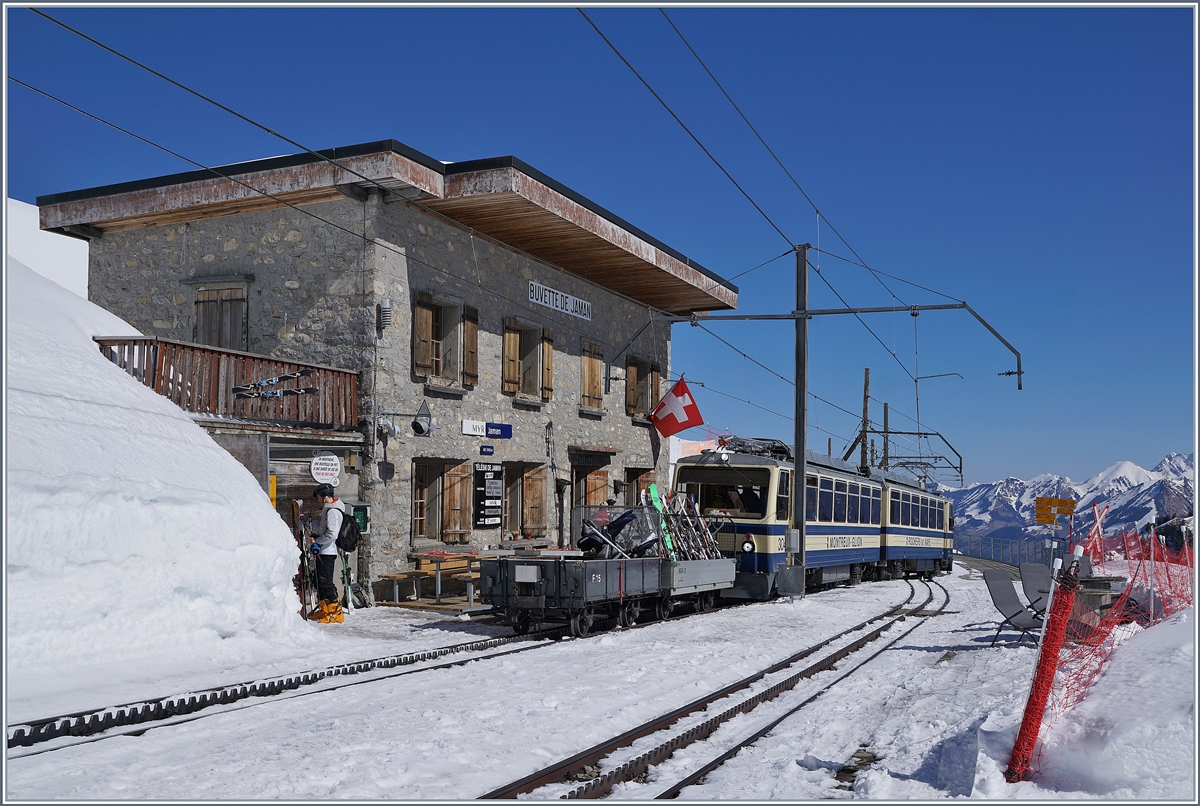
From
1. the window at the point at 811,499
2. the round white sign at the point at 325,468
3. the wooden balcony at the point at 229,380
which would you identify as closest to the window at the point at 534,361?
the wooden balcony at the point at 229,380

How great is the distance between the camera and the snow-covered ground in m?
5.65

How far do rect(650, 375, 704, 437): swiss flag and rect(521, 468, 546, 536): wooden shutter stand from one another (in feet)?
20.0

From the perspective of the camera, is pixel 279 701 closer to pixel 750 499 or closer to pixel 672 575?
pixel 672 575

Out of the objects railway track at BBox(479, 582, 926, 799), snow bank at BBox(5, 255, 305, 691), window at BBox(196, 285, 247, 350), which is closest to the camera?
railway track at BBox(479, 582, 926, 799)

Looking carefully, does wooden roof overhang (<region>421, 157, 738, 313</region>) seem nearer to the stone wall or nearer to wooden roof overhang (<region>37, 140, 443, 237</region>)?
the stone wall

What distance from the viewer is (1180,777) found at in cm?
480

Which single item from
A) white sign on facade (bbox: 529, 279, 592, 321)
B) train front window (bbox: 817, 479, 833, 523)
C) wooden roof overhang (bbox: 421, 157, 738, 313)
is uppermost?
wooden roof overhang (bbox: 421, 157, 738, 313)

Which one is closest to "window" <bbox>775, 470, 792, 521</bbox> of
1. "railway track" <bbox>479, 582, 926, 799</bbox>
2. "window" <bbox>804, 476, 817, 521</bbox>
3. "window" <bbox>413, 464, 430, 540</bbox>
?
"window" <bbox>804, 476, 817, 521</bbox>

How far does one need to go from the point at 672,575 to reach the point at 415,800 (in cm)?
966

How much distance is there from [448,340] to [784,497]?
730cm

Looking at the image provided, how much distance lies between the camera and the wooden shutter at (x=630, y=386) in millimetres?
25625

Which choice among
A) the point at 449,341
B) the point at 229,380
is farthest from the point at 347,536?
the point at 449,341

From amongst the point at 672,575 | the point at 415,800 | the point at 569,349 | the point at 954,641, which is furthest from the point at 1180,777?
the point at 569,349

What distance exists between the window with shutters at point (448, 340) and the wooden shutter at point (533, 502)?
2.97 m
